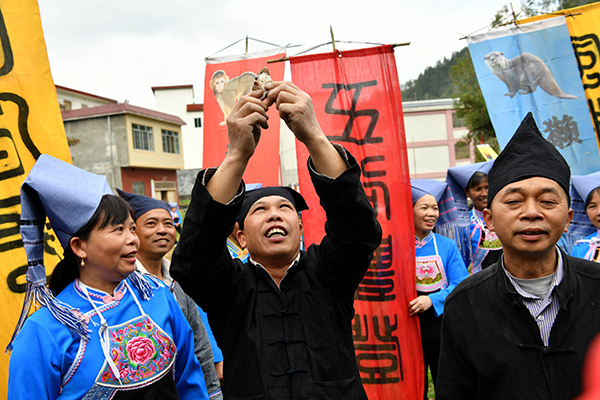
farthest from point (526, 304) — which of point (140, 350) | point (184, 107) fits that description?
point (184, 107)

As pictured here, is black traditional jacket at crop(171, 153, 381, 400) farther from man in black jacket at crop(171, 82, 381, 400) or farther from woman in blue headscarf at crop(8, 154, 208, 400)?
woman in blue headscarf at crop(8, 154, 208, 400)

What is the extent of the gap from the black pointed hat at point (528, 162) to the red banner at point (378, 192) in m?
1.76

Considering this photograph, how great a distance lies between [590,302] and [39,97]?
354cm

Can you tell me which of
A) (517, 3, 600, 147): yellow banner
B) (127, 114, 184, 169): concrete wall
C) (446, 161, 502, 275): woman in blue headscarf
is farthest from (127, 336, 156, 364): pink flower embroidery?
(127, 114, 184, 169): concrete wall

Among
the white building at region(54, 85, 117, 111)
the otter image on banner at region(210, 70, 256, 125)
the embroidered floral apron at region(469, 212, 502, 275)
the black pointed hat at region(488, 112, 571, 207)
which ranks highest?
the white building at region(54, 85, 117, 111)

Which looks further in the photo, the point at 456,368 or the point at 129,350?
the point at 129,350

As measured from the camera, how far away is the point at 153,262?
138 inches

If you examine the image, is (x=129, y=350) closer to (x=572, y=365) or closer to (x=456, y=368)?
(x=456, y=368)

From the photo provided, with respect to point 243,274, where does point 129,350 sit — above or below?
below

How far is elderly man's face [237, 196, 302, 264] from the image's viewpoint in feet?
6.57

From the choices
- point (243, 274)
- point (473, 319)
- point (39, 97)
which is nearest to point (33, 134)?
point (39, 97)

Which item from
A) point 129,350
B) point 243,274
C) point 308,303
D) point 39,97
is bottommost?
point 129,350

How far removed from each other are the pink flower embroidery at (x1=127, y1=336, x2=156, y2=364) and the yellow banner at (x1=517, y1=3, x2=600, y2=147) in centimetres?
541

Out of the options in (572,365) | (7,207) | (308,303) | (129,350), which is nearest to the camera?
(572,365)
